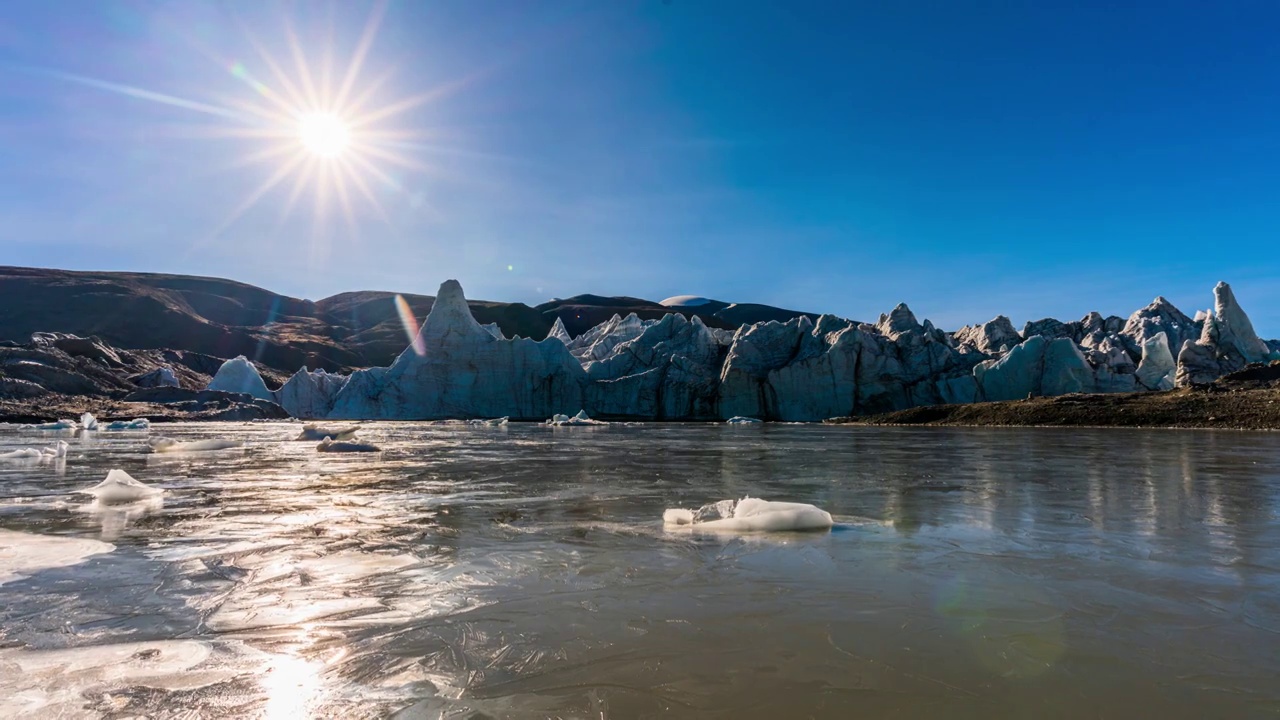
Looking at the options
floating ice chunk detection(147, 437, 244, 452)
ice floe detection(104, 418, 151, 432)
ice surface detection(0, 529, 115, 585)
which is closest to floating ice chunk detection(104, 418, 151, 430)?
ice floe detection(104, 418, 151, 432)

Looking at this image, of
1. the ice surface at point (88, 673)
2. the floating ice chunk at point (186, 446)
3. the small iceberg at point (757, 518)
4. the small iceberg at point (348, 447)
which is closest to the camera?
the ice surface at point (88, 673)

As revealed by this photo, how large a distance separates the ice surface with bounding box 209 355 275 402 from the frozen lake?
197 ft

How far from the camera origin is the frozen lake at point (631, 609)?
131 inches

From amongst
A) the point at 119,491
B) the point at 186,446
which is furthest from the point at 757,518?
the point at 186,446

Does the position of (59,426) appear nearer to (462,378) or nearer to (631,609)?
(462,378)

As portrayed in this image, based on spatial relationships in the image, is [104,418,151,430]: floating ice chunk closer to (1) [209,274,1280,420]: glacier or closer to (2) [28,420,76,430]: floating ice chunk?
(2) [28,420,76,430]: floating ice chunk

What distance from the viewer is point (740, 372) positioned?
59.3 metres

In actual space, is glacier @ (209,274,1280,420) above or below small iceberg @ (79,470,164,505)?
above

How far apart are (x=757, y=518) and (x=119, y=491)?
9.35 meters

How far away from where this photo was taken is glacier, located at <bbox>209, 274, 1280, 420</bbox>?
55.1 meters

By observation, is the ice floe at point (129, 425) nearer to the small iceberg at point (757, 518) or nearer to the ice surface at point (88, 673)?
the small iceberg at point (757, 518)

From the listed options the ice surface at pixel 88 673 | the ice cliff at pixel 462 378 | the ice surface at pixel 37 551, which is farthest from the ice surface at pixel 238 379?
the ice surface at pixel 88 673

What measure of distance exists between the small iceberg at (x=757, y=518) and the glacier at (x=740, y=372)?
4821 cm

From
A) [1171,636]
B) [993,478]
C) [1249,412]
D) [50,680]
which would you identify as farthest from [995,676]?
[1249,412]
